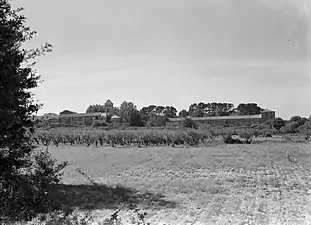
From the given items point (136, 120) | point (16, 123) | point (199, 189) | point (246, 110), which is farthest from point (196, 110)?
point (16, 123)

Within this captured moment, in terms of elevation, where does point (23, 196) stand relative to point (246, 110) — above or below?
below

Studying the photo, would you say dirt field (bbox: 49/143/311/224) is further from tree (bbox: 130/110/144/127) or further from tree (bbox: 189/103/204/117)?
tree (bbox: 189/103/204/117)

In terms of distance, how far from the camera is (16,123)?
4891 mm

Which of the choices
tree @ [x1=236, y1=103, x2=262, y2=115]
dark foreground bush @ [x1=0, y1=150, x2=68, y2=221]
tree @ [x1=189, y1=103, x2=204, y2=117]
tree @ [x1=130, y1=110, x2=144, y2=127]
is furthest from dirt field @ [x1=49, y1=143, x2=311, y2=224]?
tree @ [x1=189, y1=103, x2=204, y2=117]

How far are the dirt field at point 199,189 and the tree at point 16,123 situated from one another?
4.31 ft

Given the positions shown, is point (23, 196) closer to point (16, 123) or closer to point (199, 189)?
point (16, 123)

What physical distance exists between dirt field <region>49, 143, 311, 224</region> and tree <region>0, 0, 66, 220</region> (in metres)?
1.31

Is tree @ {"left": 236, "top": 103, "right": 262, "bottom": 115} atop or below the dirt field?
atop

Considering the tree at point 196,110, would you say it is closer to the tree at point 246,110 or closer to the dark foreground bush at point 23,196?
the tree at point 246,110

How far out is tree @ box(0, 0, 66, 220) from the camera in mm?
4473

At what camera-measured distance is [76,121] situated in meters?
57.4

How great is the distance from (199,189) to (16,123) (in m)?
8.01

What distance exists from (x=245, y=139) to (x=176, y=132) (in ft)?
21.9

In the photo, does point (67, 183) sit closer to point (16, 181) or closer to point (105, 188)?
point (105, 188)
